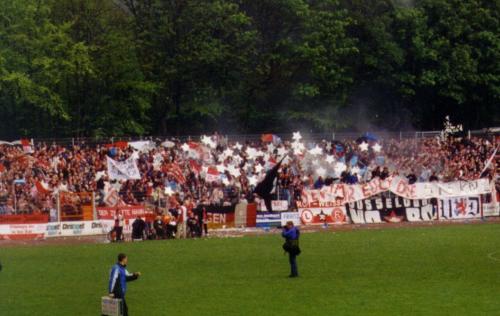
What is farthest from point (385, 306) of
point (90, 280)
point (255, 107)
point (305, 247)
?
point (255, 107)

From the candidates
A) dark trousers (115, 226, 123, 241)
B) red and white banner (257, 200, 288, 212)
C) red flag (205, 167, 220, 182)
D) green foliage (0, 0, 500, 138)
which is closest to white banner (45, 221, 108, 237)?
dark trousers (115, 226, 123, 241)

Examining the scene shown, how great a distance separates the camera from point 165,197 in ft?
162

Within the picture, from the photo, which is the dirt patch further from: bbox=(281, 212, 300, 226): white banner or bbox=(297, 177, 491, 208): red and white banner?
bbox=(297, 177, 491, 208): red and white banner

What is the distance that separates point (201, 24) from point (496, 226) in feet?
87.3

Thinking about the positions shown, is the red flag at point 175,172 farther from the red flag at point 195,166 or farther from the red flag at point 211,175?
the red flag at point 211,175

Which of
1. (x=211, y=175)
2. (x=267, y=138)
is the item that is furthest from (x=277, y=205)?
(x=267, y=138)

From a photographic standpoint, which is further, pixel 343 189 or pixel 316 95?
pixel 316 95

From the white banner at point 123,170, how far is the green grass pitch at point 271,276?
20.7 ft

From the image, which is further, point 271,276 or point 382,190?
point 382,190

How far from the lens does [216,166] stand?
169 feet

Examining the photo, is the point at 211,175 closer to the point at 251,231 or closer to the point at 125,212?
the point at 251,231

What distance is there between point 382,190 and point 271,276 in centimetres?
2148

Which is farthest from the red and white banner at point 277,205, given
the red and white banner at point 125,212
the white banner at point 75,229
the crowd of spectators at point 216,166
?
the white banner at point 75,229

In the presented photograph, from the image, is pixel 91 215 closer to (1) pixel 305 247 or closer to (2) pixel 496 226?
(1) pixel 305 247
